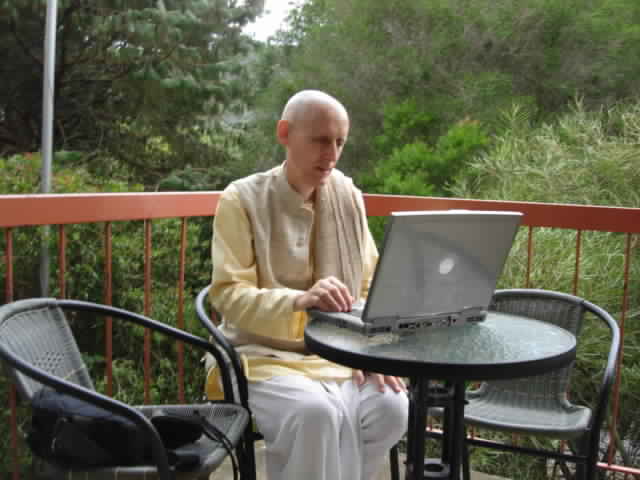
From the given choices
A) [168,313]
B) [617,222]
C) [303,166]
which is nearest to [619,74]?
[168,313]

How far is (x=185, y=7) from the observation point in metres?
12.9

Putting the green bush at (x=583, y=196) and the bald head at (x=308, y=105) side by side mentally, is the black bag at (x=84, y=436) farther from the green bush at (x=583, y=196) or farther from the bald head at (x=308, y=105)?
the green bush at (x=583, y=196)

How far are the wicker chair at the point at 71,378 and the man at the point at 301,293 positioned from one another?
131 mm

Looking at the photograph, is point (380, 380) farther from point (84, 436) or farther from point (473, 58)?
point (473, 58)

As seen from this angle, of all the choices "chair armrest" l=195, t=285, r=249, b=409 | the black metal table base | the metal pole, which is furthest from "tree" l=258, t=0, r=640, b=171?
the black metal table base

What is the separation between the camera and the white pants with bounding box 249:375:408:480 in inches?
69.0

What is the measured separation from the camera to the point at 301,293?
6.08 feet

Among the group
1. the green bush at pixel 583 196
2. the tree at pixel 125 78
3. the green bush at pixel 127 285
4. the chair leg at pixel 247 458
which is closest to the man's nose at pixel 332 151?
the chair leg at pixel 247 458

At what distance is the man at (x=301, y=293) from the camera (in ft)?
5.82

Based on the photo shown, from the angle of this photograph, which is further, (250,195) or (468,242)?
(250,195)

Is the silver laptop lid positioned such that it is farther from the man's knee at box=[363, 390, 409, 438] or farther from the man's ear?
the man's ear

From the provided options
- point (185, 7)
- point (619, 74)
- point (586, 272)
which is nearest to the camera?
point (586, 272)

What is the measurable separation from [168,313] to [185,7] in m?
7.04

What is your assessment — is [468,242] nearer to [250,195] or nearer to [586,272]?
[250,195]
